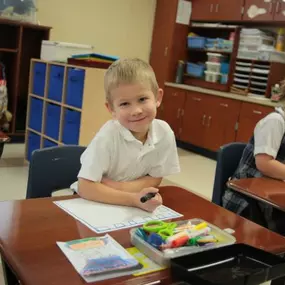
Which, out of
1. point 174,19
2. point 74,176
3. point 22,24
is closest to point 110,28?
point 174,19

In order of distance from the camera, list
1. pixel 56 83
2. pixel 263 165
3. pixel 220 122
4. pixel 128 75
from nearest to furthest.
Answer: pixel 128 75 → pixel 263 165 → pixel 56 83 → pixel 220 122

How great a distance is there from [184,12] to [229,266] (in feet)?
17.0

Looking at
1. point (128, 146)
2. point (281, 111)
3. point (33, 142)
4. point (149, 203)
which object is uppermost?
point (281, 111)

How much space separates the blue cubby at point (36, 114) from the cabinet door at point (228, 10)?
2.64 metres

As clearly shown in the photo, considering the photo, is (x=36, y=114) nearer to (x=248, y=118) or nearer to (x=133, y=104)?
(x=248, y=118)

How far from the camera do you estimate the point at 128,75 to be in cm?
135

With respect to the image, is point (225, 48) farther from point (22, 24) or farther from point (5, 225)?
point (5, 225)

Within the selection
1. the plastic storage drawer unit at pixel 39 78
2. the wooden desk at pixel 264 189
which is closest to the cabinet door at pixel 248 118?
the plastic storage drawer unit at pixel 39 78

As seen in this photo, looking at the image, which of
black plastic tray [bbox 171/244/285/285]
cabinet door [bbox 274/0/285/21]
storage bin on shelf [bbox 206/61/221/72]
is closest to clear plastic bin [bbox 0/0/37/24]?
storage bin on shelf [bbox 206/61/221/72]

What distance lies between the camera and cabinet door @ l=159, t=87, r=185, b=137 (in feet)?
18.1

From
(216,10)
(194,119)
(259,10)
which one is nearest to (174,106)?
(194,119)

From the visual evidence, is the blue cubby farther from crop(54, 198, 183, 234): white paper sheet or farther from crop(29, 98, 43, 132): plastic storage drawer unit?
crop(54, 198, 183, 234): white paper sheet

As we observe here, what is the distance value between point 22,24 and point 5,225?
3.97m

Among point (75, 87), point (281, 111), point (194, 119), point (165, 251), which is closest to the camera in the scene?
point (165, 251)
